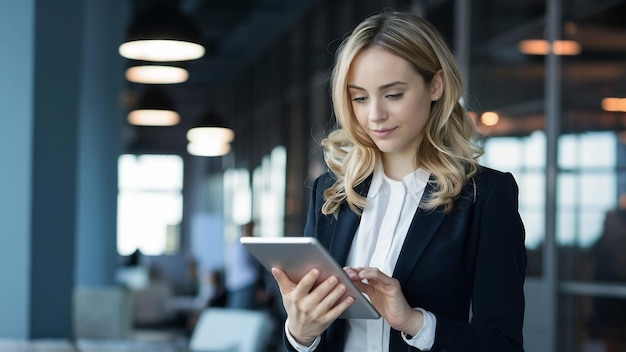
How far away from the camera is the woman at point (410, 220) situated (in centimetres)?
162

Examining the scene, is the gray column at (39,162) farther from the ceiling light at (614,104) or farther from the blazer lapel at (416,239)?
the blazer lapel at (416,239)

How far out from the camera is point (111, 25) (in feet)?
31.0

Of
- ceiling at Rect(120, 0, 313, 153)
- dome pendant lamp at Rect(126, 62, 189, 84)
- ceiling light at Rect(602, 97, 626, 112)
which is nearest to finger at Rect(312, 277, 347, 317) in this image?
ceiling light at Rect(602, 97, 626, 112)

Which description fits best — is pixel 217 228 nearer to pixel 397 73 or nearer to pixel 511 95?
pixel 511 95

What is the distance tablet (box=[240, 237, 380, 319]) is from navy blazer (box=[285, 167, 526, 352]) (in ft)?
0.36

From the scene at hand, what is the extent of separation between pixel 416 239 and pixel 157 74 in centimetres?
618

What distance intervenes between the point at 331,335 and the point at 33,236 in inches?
138

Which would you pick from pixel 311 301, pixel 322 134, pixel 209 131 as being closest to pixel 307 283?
pixel 311 301

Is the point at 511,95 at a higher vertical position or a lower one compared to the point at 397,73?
higher

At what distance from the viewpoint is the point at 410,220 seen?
68.6 inches

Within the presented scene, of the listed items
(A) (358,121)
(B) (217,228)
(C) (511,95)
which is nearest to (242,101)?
(B) (217,228)

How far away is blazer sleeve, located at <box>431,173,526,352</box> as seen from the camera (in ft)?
5.33

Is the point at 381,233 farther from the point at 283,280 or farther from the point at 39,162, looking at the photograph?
the point at 39,162

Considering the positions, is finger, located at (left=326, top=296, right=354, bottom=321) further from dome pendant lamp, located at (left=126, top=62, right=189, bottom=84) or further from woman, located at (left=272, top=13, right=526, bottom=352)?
dome pendant lamp, located at (left=126, top=62, right=189, bottom=84)
